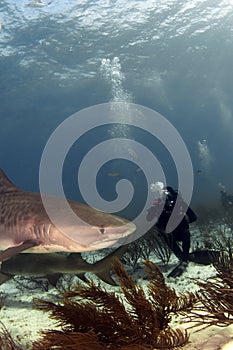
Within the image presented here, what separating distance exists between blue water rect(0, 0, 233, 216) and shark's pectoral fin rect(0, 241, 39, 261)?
47.2 ft

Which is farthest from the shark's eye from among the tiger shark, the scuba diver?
the scuba diver

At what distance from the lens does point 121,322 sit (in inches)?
116

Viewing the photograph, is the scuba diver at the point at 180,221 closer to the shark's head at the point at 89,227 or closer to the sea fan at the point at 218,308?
the sea fan at the point at 218,308

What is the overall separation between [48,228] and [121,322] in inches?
50.5

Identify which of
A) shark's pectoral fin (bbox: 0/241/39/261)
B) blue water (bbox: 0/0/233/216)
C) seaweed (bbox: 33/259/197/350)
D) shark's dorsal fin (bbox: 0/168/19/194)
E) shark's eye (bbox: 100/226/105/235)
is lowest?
seaweed (bbox: 33/259/197/350)

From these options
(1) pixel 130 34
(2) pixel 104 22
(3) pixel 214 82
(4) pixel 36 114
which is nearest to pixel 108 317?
(2) pixel 104 22

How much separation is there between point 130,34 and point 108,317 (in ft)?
95.3

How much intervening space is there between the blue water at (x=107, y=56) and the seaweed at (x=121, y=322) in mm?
15182

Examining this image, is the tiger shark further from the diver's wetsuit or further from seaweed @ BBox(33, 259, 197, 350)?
the diver's wetsuit

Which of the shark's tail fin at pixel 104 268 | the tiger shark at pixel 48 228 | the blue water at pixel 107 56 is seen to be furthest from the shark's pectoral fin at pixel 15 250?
the blue water at pixel 107 56

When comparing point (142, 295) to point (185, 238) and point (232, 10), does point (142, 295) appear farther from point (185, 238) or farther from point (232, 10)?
point (232, 10)

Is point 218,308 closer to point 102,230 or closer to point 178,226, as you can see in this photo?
point 102,230

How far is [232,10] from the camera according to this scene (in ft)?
87.2

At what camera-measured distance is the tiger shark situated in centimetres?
322
